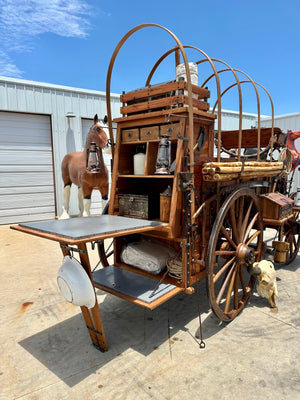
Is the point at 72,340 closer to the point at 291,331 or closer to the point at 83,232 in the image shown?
the point at 83,232

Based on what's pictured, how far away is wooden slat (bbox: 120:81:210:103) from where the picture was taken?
259 centimetres

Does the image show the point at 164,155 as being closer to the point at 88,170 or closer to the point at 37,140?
the point at 88,170

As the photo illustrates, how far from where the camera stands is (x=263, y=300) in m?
3.34

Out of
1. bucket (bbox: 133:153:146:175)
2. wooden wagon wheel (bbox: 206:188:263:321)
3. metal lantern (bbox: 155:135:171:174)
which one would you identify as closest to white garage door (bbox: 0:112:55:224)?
bucket (bbox: 133:153:146:175)

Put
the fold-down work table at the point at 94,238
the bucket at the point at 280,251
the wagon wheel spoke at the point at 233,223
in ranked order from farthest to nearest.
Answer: the bucket at the point at 280,251 → the wagon wheel spoke at the point at 233,223 → the fold-down work table at the point at 94,238

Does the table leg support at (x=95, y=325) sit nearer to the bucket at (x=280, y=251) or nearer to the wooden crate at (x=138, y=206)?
the wooden crate at (x=138, y=206)

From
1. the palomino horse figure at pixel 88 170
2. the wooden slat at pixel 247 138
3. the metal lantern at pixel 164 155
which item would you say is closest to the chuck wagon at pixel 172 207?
the metal lantern at pixel 164 155

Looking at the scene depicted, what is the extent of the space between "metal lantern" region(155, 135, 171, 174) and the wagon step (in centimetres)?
107

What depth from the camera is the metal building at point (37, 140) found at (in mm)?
7852

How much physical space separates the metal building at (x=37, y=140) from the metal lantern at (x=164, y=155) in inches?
249

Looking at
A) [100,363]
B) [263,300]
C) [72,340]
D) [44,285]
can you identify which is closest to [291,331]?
[263,300]

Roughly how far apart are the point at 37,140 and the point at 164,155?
22.0 ft

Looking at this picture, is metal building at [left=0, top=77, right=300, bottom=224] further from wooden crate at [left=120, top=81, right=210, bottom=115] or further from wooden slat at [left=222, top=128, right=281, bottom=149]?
wooden crate at [left=120, top=81, right=210, bottom=115]

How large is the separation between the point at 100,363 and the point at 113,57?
9.28 feet
